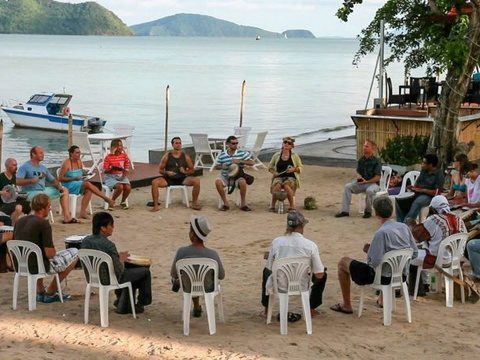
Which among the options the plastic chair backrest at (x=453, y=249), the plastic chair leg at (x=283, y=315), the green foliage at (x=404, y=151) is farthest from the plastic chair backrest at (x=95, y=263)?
the green foliage at (x=404, y=151)

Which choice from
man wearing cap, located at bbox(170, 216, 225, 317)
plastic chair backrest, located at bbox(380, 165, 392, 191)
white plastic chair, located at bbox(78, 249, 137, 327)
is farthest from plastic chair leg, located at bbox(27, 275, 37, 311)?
plastic chair backrest, located at bbox(380, 165, 392, 191)

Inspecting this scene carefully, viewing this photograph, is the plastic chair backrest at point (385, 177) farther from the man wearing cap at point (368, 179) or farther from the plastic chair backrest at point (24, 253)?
the plastic chair backrest at point (24, 253)

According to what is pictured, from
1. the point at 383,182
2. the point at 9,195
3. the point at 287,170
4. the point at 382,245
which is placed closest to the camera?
the point at 382,245

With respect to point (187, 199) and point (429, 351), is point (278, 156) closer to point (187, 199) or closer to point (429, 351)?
point (187, 199)

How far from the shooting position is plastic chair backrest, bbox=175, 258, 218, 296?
7.20 meters

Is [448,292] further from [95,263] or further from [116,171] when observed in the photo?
[116,171]

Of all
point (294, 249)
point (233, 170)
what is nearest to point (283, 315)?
point (294, 249)

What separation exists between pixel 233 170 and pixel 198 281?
5.84m

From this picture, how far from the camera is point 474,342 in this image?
23.5 ft

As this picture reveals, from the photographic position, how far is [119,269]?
24.4ft

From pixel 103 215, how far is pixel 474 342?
3.08m

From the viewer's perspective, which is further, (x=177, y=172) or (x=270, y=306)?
(x=177, y=172)

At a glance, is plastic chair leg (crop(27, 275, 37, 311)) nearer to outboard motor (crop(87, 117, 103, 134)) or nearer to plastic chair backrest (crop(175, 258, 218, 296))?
plastic chair backrest (crop(175, 258, 218, 296))

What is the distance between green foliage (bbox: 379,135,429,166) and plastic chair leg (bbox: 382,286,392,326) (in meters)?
7.84
